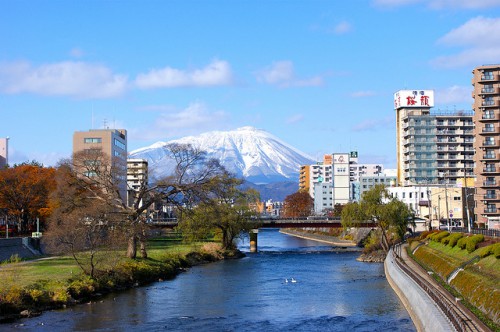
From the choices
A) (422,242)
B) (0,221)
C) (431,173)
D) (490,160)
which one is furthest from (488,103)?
(0,221)

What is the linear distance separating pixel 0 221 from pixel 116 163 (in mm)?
67058

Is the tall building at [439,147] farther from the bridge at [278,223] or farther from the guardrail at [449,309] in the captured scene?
the guardrail at [449,309]

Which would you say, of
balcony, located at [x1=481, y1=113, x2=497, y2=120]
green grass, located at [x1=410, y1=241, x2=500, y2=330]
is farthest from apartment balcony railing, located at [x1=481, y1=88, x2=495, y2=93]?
green grass, located at [x1=410, y1=241, x2=500, y2=330]

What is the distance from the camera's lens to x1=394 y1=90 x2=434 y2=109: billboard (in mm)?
175750

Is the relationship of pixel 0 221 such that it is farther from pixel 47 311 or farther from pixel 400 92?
pixel 400 92

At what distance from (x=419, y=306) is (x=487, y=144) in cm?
7424

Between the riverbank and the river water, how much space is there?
1404 millimetres

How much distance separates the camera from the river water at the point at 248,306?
3956 cm

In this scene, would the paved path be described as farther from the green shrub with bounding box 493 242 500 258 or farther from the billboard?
the billboard

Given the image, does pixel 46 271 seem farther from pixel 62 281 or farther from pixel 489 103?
pixel 489 103

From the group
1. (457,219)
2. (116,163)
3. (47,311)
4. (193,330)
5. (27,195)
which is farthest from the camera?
(457,219)

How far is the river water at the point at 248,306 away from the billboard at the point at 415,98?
109m

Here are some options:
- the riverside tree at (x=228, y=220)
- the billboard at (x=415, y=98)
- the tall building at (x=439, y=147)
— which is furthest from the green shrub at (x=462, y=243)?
the billboard at (x=415, y=98)

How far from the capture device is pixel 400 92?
175750mm
